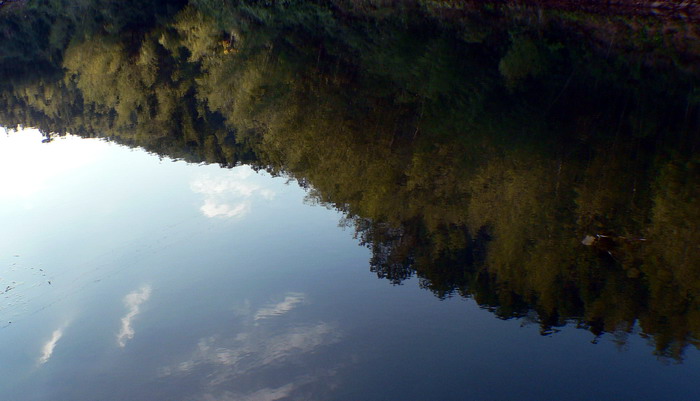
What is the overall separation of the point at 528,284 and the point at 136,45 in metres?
43.0

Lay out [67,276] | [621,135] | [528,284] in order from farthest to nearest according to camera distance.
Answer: [67,276] < [621,135] < [528,284]

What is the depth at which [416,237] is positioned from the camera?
21.3 meters

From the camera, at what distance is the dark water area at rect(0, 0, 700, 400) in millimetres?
14469

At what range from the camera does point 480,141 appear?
23.3m

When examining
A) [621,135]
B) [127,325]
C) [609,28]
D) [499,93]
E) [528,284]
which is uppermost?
[609,28]

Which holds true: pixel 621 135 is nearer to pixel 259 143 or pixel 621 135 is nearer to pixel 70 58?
pixel 259 143

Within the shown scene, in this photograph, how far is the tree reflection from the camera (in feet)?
53.7

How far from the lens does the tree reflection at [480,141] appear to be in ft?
53.7

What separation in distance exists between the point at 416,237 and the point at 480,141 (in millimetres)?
5055

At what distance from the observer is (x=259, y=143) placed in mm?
34062

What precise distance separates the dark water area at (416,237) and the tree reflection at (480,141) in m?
0.10

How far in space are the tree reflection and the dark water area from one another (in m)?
0.10

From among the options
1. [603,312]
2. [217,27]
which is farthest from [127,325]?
[217,27]

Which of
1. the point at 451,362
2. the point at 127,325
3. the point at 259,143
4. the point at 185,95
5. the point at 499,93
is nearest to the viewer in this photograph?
the point at 451,362
